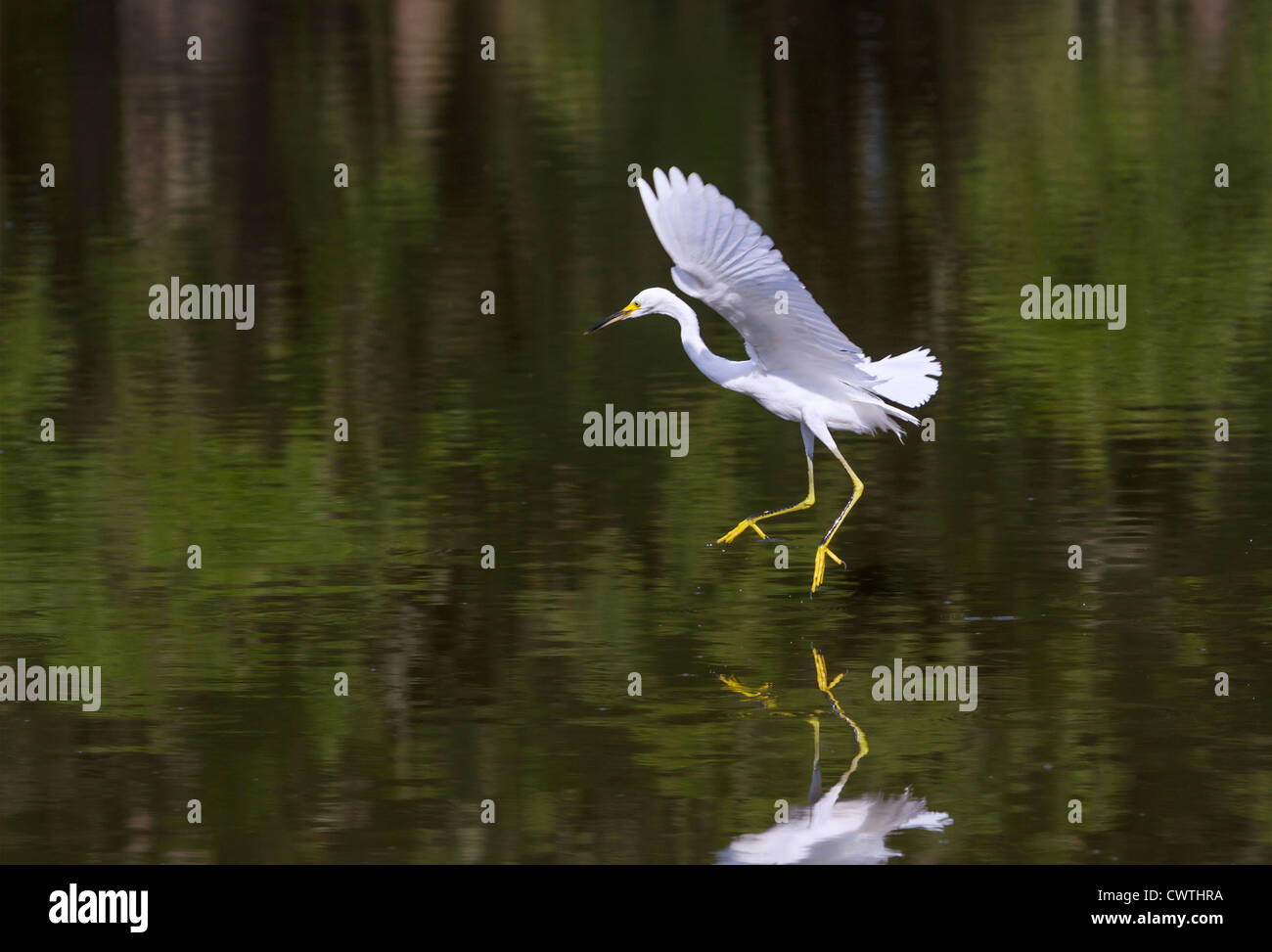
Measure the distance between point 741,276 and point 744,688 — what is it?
2.00 meters

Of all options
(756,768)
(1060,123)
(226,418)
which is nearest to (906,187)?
(1060,123)

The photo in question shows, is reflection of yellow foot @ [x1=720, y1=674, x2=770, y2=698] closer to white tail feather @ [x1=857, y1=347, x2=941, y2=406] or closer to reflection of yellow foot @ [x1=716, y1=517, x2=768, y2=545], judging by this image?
reflection of yellow foot @ [x1=716, y1=517, x2=768, y2=545]

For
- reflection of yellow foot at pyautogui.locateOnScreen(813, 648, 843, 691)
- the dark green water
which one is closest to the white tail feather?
the dark green water

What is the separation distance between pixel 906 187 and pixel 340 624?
11.9 m

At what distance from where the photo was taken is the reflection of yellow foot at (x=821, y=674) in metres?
9.41

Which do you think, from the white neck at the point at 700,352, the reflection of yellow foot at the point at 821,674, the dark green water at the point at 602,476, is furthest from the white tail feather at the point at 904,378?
the reflection of yellow foot at the point at 821,674

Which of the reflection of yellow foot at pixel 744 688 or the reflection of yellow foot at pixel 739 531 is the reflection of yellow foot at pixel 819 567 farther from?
the reflection of yellow foot at pixel 744 688

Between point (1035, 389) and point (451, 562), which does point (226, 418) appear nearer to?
point (451, 562)

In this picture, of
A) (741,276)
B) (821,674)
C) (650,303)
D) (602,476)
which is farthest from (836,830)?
(602,476)

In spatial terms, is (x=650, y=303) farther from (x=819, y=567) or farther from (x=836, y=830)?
(x=836, y=830)

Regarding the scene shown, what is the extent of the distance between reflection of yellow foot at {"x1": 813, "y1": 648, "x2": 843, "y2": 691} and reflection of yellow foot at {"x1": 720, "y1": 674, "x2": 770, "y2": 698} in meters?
0.22

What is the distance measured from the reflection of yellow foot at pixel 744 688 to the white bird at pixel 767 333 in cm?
139

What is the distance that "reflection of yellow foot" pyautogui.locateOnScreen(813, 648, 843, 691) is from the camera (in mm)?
9406

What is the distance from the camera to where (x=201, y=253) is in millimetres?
19531
